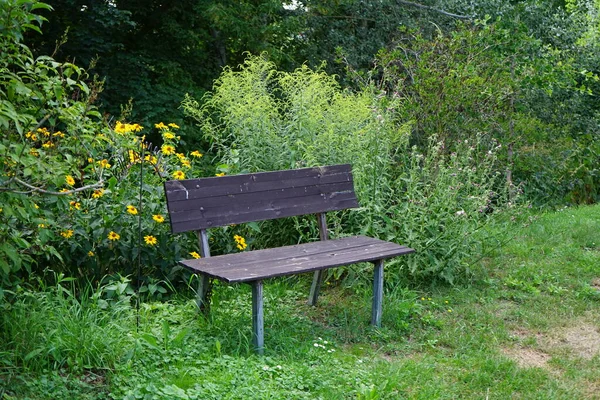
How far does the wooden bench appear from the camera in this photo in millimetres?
4250

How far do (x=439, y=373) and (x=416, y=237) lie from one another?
1.74 metres

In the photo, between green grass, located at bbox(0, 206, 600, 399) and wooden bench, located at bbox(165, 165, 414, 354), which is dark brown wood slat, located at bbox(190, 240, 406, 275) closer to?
wooden bench, located at bbox(165, 165, 414, 354)

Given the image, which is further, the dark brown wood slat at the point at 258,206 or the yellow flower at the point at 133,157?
the yellow flower at the point at 133,157

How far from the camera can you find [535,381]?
161 inches

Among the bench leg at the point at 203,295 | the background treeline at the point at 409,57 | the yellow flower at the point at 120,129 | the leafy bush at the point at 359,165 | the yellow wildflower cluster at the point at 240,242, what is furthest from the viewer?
the background treeline at the point at 409,57

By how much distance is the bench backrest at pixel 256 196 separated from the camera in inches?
174

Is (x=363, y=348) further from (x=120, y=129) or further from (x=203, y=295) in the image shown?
(x=120, y=129)

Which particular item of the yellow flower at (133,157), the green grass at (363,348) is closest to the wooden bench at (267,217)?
the green grass at (363,348)

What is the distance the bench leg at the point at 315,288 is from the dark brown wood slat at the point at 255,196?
0.54m

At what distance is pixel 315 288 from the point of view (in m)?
5.16

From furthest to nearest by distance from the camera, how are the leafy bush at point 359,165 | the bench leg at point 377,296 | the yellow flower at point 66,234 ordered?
the leafy bush at point 359,165 < the bench leg at point 377,296 < the yellow flower at point 66,234

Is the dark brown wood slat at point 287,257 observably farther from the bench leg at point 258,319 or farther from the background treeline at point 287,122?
the background treeline at point 287,122

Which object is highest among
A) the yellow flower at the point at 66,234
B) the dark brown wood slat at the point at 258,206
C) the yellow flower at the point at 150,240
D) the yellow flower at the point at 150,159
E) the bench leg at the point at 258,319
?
the yellow flower at the point at 150,159

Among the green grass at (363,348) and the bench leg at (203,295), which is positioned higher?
the bench leg at (203,295)
